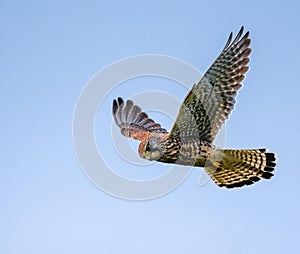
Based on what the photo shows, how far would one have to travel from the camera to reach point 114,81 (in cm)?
1326

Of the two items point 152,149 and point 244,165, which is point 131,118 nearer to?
point 152,149

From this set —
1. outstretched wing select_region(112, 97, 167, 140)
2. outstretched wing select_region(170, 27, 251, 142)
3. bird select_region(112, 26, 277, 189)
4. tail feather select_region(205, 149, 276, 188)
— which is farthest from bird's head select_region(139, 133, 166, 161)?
outstretched wing select_region(112, 97, 167, 140)

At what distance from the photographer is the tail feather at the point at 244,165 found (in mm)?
12219

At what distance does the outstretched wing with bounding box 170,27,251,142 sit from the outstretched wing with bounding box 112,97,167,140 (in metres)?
2.41

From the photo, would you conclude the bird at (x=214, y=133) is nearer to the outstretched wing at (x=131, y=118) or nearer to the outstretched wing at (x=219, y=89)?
the outstretched wing at (x=219, y=89)

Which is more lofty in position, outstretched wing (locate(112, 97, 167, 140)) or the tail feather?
outstretched wing (locate(112, 97, 167, 140))

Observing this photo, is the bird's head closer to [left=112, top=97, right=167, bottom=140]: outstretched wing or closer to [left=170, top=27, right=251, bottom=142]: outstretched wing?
[left=170, top=27, right=251, bottom=142]: outstretched wing

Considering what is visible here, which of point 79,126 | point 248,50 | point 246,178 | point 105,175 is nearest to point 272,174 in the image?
point 246,178

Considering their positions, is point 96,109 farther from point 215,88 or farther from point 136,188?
point 215,88

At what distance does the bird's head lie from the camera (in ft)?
38.4

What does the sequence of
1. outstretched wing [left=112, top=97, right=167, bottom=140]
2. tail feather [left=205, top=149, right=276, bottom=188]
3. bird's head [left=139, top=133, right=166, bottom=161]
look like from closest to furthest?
bird's head [left=139, top=133, right=166, bottom=161] → tail feather [left=205, top=149, right=276, bottom=188] → outstretched wing [left=112, top=97, right=167, bottom=140]

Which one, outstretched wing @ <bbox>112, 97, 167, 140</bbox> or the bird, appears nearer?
the bird

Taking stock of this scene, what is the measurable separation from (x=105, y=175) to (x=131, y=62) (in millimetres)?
2434

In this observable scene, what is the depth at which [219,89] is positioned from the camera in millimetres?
11898
